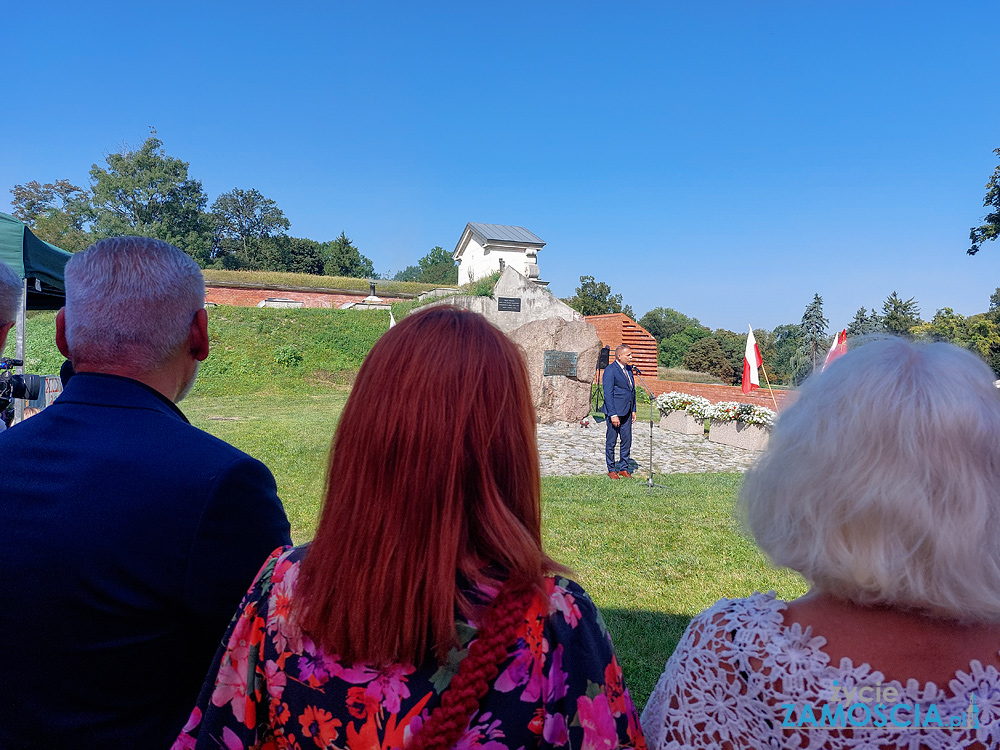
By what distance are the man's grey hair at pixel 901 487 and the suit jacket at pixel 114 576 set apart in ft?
3.84

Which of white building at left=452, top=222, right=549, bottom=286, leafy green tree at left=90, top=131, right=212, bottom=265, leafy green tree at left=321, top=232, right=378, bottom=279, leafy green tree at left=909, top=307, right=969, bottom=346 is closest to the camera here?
leafy green tree at left=909, top=307, right=969, bottom=346

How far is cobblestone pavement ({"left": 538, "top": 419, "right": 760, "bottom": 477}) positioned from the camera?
420 inches

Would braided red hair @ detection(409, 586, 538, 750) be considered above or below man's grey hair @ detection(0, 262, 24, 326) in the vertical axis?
below

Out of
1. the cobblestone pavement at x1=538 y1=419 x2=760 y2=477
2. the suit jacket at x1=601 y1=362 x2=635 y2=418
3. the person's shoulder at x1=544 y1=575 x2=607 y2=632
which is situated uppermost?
the person's shoulder at x1=544 y1=575 x2=607 y2=632

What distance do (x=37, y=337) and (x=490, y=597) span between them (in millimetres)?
27200

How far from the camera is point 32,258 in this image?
654 cm

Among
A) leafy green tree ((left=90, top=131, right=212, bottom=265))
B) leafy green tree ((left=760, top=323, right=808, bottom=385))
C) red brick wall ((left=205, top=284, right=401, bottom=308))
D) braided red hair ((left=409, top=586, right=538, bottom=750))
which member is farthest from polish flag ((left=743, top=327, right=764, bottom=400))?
leafy green tree ((left=90, top=131, right=212, bottom=265))

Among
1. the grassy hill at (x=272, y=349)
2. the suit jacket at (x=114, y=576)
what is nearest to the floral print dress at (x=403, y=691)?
the suit jacket at (x=114, y=576)

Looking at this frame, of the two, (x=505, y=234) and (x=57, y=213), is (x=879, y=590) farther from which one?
(x=57, y=213)

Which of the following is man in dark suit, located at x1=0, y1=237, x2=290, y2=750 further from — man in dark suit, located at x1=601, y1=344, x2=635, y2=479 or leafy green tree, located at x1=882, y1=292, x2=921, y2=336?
leafy green tree, located at x1=882, y1=292, x2=921, y2=336

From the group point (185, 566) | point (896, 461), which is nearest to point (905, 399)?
point (896, 461)

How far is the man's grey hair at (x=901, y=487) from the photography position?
1068 mm

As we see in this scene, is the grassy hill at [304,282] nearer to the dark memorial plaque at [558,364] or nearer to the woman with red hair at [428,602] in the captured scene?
the dark memorial plaque at [558,364]

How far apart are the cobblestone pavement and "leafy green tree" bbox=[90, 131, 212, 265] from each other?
4465 cm
